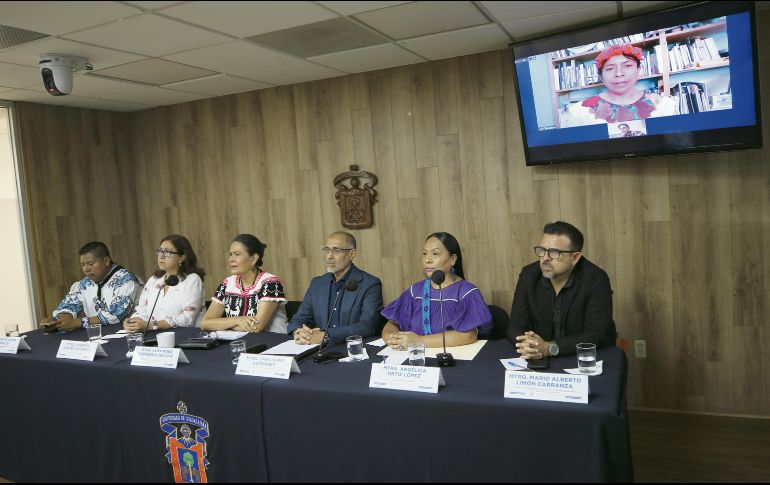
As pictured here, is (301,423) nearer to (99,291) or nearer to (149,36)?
(149,36)

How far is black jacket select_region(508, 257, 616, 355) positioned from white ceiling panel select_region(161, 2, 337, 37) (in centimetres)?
166

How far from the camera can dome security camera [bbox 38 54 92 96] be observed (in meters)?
3.33

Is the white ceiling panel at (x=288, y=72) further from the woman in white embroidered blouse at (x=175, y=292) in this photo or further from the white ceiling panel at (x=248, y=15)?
the woman in white embroidered blouse at (x=175, y=292)

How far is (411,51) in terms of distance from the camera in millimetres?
3717

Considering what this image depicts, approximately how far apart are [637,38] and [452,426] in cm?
224

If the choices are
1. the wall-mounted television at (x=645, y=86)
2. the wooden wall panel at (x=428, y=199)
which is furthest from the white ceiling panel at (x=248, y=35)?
the wooden wall panel at (x=428, y=199)

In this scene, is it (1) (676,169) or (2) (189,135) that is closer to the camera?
(1) (676,169)

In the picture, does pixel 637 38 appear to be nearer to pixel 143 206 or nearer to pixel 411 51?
pixel 411 51

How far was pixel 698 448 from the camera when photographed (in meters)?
3.11

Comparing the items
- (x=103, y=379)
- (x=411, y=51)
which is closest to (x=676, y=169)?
(x=411, y=51)

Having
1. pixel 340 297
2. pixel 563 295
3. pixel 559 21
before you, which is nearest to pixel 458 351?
pixel 563 295

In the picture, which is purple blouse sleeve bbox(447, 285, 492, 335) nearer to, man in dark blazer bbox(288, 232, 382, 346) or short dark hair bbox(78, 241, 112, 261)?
man in dark blazer bbox(288, 232, 382, 346)

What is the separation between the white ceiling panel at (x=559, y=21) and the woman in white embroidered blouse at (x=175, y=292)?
2387mm

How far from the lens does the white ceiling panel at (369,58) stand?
12.0ft
